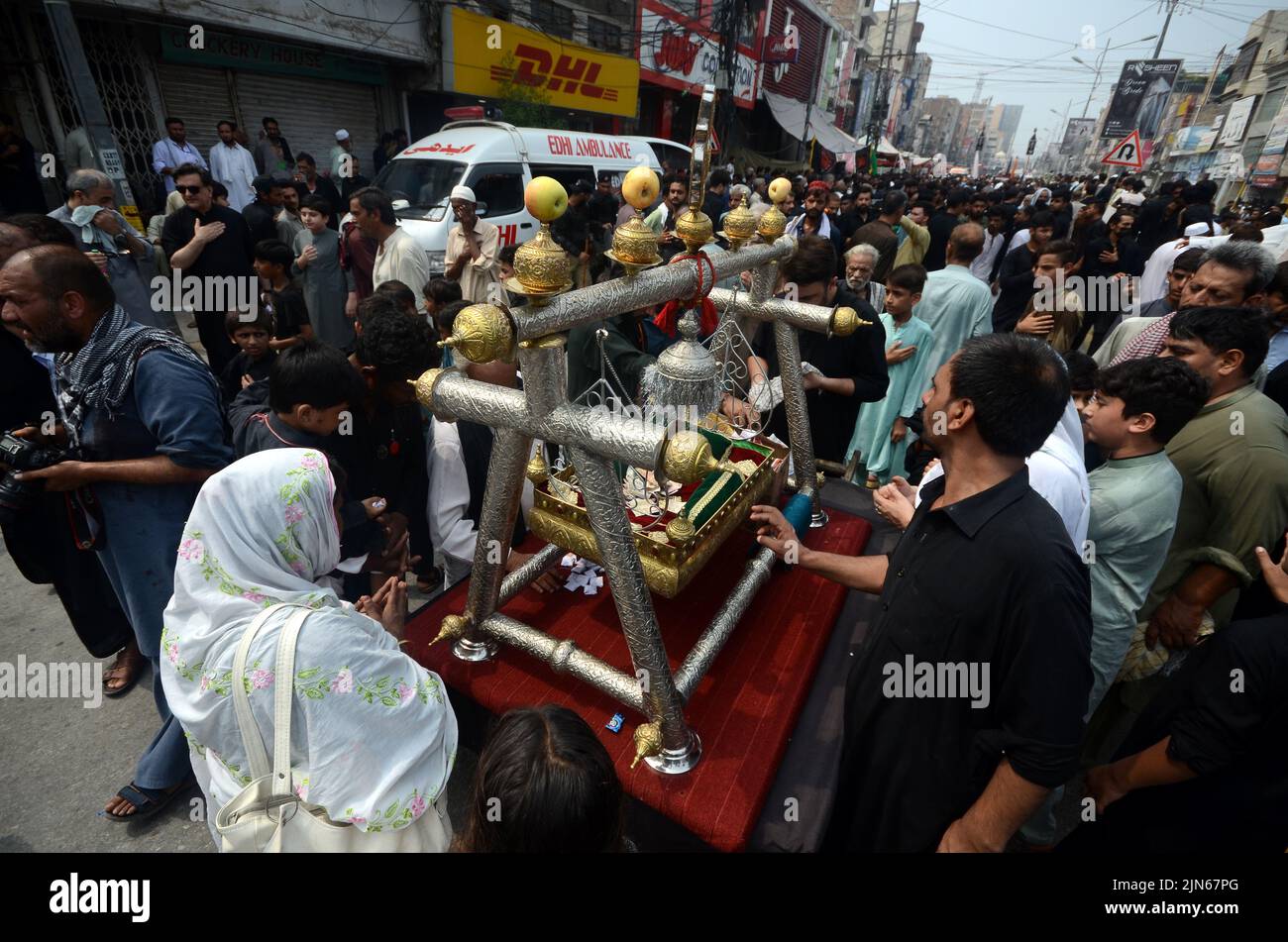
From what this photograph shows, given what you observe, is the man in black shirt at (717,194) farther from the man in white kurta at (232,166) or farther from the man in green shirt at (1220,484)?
the man in green shirt at (1220,484)

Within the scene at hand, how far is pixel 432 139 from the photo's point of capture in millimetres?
10000

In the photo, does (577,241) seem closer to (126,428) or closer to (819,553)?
(126,428)

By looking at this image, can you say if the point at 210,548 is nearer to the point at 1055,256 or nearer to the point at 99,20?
the point at 1055,256

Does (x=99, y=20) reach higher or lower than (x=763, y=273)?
higher

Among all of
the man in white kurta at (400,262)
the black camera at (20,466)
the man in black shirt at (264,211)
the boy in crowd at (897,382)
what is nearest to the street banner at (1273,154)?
the boy in crowd at (897,382)

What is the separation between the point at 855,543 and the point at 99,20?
1280cm

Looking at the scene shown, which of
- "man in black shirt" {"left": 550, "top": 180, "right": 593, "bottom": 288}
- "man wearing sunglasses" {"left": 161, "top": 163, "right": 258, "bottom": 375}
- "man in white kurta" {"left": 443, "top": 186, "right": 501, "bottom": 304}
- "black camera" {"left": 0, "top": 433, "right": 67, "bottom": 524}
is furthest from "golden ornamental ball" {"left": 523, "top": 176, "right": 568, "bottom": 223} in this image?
"man in white kurta" {"left": 443, "top": 186, "right": 501, "bottom": 304}

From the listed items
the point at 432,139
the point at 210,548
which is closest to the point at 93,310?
the point at 210,548

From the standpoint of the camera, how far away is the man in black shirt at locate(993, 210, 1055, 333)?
6840 mm

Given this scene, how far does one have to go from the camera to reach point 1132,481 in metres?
2.31

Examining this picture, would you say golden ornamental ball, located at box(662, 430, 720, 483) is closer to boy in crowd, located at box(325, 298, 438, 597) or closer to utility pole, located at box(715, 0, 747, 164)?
boy in crowd, located at box(325, 298, 438, 597)

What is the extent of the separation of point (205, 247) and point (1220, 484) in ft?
23.3

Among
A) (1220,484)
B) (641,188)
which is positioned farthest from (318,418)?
(1220,484)
